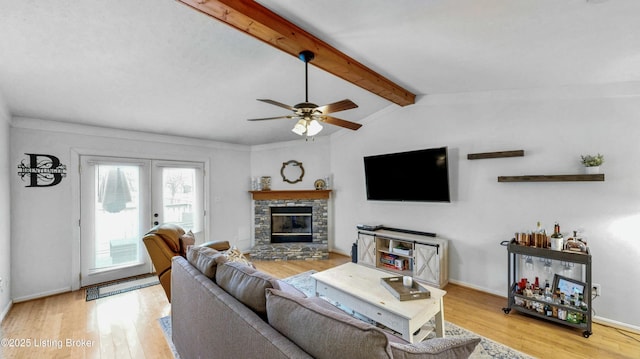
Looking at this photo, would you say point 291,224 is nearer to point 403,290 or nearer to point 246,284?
point 403,290

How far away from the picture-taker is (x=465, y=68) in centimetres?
285

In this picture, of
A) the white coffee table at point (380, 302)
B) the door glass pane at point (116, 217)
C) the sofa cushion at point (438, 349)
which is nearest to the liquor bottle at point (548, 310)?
the white coffee table at point (380, 302)

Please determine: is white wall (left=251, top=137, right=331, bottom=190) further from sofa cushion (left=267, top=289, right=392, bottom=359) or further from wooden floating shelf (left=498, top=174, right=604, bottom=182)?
sofa cushion (left=267, top=289, right=392, bottom=359)

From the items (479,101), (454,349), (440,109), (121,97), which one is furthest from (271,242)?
(454,349)

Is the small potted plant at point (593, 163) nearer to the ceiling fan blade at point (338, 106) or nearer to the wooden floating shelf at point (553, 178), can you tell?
the wooden floating shelf at point (553, 178)

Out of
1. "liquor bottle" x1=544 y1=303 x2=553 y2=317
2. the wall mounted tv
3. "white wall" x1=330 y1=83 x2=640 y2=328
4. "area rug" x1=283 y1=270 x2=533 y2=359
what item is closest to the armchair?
"area rug" x1=283 y1=270 x2=533 y2=359

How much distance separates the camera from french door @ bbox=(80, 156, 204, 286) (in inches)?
152

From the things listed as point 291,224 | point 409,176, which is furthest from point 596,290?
point 291,224

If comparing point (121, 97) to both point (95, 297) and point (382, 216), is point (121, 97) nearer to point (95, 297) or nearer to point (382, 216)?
point (95, 297)

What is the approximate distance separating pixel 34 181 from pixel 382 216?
5120mm

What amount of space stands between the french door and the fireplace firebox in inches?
70.2

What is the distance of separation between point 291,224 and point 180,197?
7.36 ft

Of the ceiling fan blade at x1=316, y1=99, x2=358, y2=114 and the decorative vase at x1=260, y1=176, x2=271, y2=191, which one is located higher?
the ceiling fan blade at x1=316, y1=99, x2=358, y2=114

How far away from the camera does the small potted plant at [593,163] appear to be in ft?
8.77
